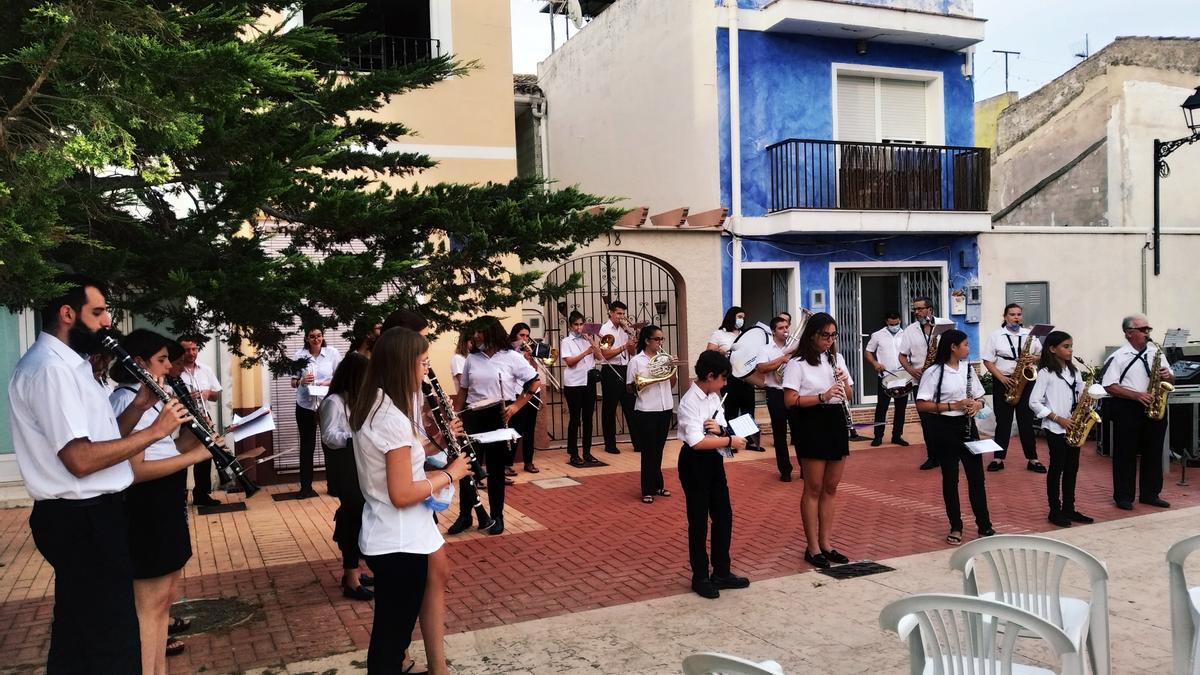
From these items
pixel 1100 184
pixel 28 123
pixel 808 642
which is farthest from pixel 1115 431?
pixel 1100 184

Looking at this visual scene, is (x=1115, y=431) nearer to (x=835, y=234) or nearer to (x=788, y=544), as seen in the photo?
(x=788, y=544)

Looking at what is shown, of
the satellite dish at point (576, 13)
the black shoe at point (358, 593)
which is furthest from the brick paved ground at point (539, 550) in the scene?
the satellite dish at point (576, 13)

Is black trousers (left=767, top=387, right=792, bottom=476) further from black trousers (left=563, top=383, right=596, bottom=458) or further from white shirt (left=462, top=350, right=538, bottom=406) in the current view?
white shirt (left=462, top=350, right=538, bottom=406)

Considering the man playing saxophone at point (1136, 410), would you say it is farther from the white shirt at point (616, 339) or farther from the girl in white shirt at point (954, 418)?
the white shirt at point (616, 339)

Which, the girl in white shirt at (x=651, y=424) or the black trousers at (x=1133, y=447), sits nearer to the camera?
the black trousers at (x=1133, y=447)

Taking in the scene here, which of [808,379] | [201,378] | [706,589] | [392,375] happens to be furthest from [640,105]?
[392,375]

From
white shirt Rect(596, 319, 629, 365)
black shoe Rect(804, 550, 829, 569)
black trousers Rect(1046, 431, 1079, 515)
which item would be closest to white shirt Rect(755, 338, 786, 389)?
white shirt Rect(596, 319, 629, 365)

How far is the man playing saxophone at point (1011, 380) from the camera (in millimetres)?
9945

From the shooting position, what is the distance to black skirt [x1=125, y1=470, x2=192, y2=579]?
4.18 m

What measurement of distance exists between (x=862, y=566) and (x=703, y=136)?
922cm

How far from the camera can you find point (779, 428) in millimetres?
10172

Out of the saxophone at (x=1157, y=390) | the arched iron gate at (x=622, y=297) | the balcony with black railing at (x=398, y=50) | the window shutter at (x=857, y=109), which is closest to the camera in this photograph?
the saxophone at (x=1157, y=390)

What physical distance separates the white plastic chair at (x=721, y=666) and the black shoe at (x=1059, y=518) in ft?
20.9

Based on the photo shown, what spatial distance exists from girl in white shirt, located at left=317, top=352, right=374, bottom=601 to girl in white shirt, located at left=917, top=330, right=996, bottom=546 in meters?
4.73
